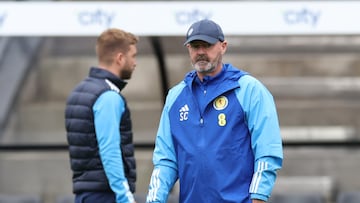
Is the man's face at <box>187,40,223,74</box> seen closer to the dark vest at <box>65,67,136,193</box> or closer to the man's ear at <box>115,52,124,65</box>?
the dark vest at <box>65,67,136,193</box>

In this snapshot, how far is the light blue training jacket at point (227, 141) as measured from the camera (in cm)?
421

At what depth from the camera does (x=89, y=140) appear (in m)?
5.30

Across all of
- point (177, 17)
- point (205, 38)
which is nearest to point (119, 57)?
point (205, 38)

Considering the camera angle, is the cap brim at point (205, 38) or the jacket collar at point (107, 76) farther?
the jacket collar at point (107, 76)

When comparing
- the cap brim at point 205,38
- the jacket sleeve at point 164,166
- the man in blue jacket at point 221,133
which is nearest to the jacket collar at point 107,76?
the jacket sleeve at point 164,166

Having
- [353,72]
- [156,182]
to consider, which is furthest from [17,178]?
[156,182]

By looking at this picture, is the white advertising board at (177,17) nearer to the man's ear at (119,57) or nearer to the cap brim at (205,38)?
the man's ear at (119,57)

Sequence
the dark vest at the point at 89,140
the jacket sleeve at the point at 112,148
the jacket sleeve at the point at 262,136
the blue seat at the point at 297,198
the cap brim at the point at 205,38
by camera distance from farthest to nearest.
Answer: the blue seat at the point at 297,198
the dark vest at the point at 89,140
the jacket sleeve at the point at 112,148
the cap brim at the point at 205,38
the jacket sleeve at the point at 262,136

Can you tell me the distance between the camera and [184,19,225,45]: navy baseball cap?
4.29m

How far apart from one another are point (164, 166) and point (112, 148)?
73cm

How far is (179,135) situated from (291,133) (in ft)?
21.2

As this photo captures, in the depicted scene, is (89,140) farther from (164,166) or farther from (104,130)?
(164,166)

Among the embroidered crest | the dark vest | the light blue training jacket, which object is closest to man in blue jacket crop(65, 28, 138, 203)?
the dark vest

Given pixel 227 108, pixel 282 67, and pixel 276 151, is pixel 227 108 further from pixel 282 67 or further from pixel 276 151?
pixel 282 67
